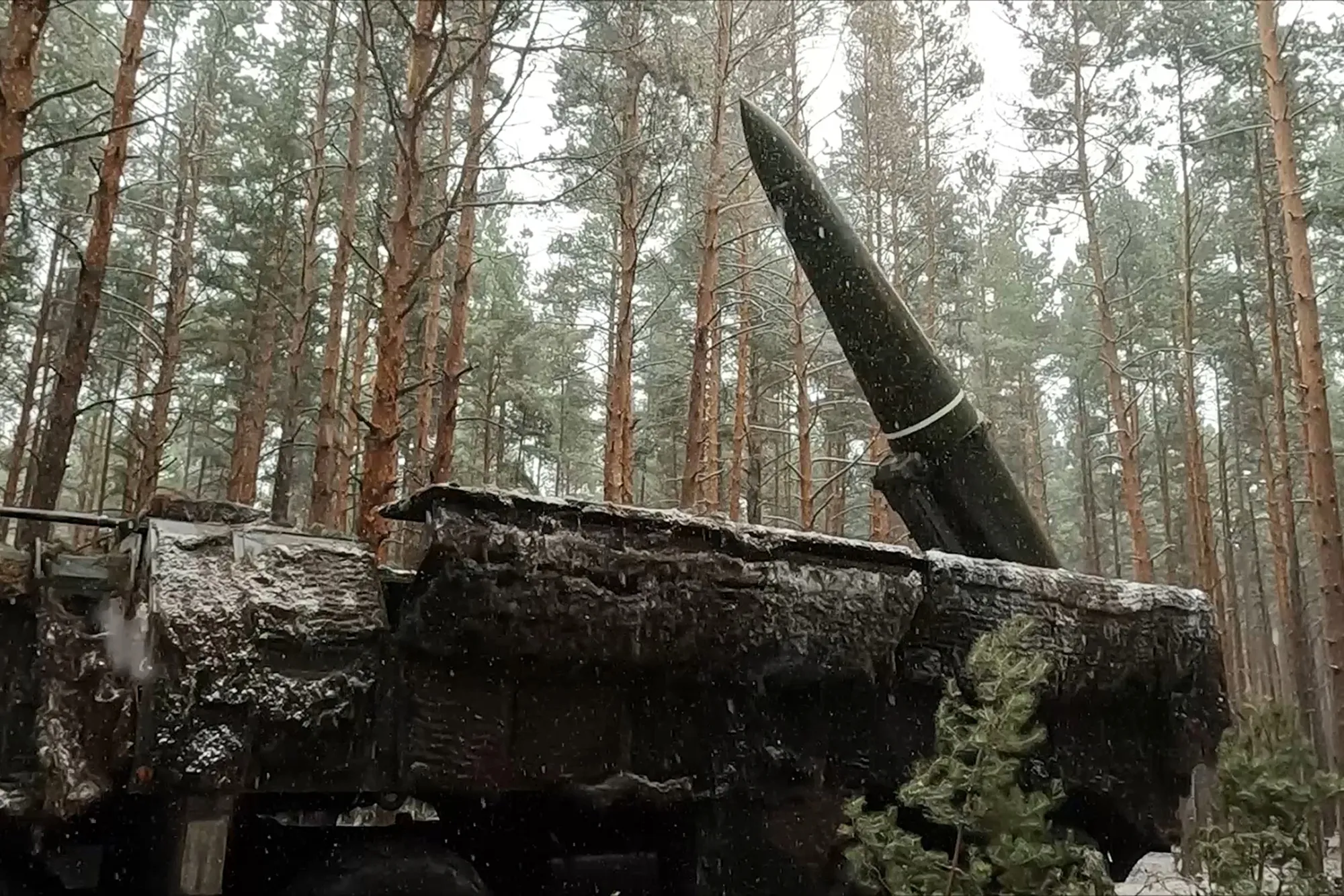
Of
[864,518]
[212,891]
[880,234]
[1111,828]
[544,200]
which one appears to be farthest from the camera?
[864,518]

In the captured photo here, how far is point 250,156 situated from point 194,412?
15.0ft

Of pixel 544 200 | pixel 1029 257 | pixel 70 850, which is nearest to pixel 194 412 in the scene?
pixel 544 200

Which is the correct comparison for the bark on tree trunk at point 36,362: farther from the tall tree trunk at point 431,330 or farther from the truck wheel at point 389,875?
the truck wheel at point 389,875

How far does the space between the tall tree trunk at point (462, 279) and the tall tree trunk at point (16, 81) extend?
2.19 m

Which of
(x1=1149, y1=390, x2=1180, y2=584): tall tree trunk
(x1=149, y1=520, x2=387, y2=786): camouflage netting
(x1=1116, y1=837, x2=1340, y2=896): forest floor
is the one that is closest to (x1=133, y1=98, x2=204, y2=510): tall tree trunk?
(x1=149, y1=520, x2=387, y2=786): camouflage netting

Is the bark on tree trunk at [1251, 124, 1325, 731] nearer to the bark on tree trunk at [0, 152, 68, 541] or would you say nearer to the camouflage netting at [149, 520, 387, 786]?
the camouflage netting at [149, 520, 387, 786]

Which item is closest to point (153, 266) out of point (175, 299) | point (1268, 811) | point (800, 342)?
point (175, 299)

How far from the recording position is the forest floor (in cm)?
359

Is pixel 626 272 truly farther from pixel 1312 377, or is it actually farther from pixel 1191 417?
pixel 1191 417

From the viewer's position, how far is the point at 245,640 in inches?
115

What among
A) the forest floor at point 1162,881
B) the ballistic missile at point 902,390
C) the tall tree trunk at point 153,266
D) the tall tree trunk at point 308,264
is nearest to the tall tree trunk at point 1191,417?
the forest floor at point 1162,881

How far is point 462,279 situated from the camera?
9.82m

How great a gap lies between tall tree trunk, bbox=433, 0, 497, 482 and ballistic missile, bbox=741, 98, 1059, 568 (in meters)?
1.94

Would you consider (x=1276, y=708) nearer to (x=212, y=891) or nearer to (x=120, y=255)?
(x=212, y=891)
